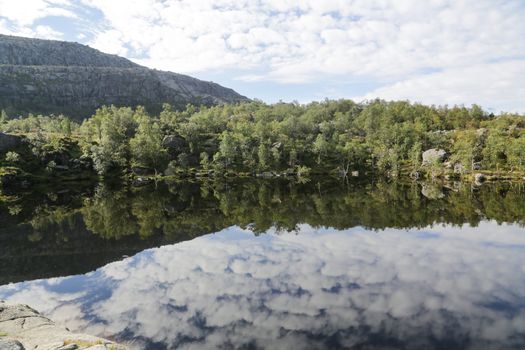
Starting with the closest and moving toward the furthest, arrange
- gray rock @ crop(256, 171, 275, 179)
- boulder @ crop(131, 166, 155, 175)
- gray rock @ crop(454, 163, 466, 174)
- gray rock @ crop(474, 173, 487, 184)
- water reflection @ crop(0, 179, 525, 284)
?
1. water reflection @ crop(0, 179, 525, 284)
2. gray rock @ crop(474, 173, 487, 184)
3. boulder @ crop(131, 166, 155, 175)
4. gray rock @ crop(454, 163, 466, 174)
5. gray rock @ crop(256, 171, 275, 179)

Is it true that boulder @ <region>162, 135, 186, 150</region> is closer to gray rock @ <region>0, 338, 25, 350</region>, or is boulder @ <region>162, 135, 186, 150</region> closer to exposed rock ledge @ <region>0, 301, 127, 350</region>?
exposed rock ledge @ <region>0, 301, 127, 350</region>

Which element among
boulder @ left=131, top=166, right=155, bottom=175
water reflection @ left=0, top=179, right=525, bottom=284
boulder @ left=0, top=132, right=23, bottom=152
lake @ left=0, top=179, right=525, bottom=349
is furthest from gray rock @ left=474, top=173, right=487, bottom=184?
boulder @ left=0, top=132, right=23, bottom=152

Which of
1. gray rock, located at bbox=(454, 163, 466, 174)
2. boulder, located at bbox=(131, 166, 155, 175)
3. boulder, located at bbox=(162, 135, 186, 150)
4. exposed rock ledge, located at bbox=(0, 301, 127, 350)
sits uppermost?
boulder, located at bbox=(162, 135, 186, 150)

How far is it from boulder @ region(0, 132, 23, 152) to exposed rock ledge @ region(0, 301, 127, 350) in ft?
445

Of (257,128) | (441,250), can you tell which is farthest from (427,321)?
(257,128)

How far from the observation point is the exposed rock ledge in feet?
67.1

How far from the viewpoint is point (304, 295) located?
114 feet

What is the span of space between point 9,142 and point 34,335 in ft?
474

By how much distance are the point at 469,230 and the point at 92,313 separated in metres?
57.9

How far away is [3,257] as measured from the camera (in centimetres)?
4941

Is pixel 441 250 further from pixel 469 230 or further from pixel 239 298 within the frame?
pixel 239 298

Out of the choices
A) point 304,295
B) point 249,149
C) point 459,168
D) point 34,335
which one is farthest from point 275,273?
point 459,168

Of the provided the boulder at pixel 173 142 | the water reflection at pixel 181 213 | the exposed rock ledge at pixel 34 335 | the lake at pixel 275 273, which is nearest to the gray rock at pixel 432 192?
the water reflection at pixel 181 213

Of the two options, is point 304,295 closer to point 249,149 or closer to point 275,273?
point 275,273
